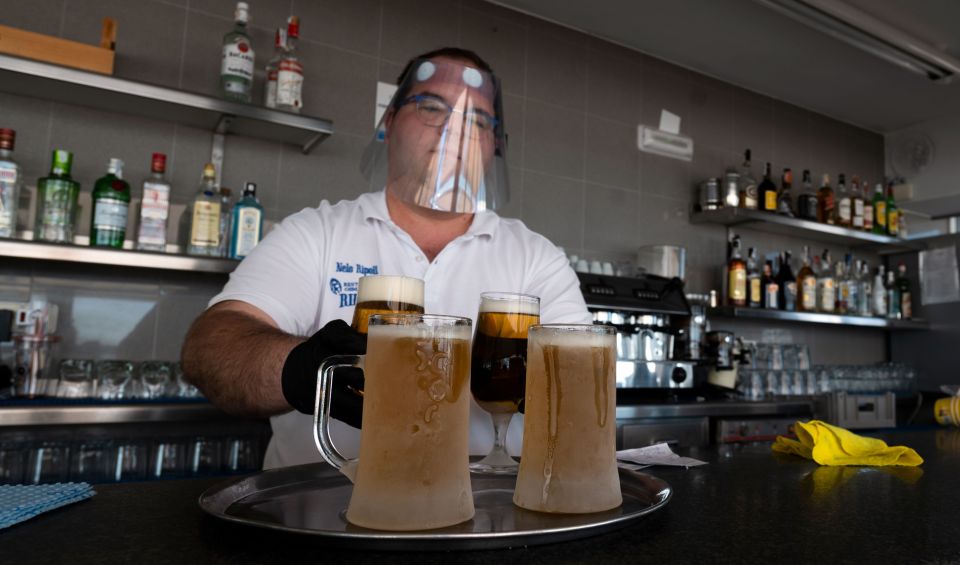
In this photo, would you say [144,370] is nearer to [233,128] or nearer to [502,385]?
[233,128]

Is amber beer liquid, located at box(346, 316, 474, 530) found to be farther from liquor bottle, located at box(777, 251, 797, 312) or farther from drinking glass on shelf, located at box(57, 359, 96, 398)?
liquor bottle, located at box(777, 251, 797, 312)

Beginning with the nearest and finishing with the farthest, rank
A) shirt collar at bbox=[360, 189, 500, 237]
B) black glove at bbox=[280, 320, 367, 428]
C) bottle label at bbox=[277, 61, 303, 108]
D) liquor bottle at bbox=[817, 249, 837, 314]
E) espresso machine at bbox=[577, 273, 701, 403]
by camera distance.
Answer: black glove at bbox=[280, 320, 367, 428], shirt collar at bbox=[360, 189, 500, 237], bottle label at bbox=[277, 61, 303, 108], espresso machine at bbox=[577, 273, 701, 403], liquor bottle at bbox=[817, 249, 837, 314]

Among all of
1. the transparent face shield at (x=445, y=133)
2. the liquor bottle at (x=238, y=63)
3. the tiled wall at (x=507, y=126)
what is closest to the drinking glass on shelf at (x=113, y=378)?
the tiled wall at (x=507, y=126)

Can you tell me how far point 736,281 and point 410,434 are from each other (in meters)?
2.99

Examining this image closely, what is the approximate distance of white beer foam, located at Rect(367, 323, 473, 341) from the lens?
476 mm

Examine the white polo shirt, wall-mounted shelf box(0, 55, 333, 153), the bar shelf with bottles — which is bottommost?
the white polo shirt

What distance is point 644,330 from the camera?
2.42 m

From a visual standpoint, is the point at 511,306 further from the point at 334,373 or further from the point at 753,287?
the point at 753,287

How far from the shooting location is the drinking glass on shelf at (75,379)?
1785mm

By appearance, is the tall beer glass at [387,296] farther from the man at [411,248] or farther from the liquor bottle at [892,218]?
the liquor bottle at [892,218]

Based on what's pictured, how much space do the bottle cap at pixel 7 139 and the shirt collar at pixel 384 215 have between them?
109 centimetres

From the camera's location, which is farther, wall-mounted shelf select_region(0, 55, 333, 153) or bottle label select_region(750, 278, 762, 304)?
bottle label select_region(750, 278, 762, 304)

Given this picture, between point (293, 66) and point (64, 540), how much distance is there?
74.7 inches

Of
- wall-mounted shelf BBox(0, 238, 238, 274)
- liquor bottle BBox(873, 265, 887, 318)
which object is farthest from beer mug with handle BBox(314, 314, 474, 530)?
liquor bottle BBox(873, 265, 887, 318)
